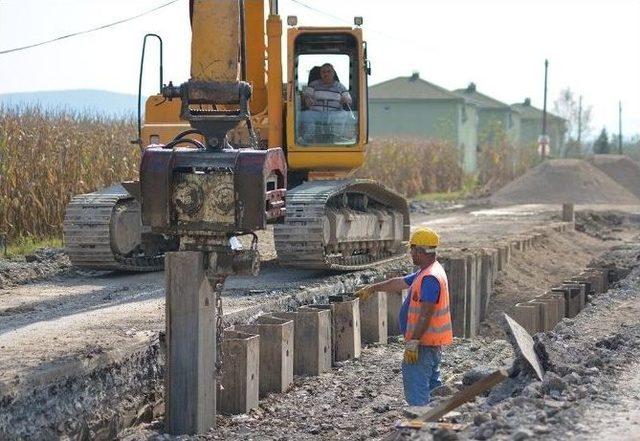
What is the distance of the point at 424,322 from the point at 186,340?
1.84 meters

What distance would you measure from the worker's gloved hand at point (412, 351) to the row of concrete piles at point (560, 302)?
5041mm

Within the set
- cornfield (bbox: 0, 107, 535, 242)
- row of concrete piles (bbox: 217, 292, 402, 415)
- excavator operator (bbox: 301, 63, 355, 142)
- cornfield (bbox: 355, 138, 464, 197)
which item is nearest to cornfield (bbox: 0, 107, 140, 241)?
cornfield (bbox: 0, 107, 535, 242)

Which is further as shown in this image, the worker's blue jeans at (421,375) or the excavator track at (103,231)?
the excavator track at (103,231)

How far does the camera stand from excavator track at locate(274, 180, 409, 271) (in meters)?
15.2

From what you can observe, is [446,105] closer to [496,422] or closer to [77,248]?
[77,248]

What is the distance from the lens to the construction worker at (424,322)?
30.6 ft

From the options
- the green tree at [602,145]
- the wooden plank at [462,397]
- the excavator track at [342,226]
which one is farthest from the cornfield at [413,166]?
the green tree at [602,145]

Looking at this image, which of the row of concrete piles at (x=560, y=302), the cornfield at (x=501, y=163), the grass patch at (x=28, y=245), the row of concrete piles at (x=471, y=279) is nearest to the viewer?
the row of concrete piles at (x=560, y=302)

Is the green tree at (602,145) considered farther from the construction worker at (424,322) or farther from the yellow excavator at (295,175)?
the construction worker at (424,322)

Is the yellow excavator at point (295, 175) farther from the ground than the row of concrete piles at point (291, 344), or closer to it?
farther from the ground

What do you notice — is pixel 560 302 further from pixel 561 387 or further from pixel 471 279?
pixel 561 387

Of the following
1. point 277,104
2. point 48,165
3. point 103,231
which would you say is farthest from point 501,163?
point 103,231

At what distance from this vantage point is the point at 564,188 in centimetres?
3681

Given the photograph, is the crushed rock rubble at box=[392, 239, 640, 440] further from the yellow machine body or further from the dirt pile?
the dirt pile
